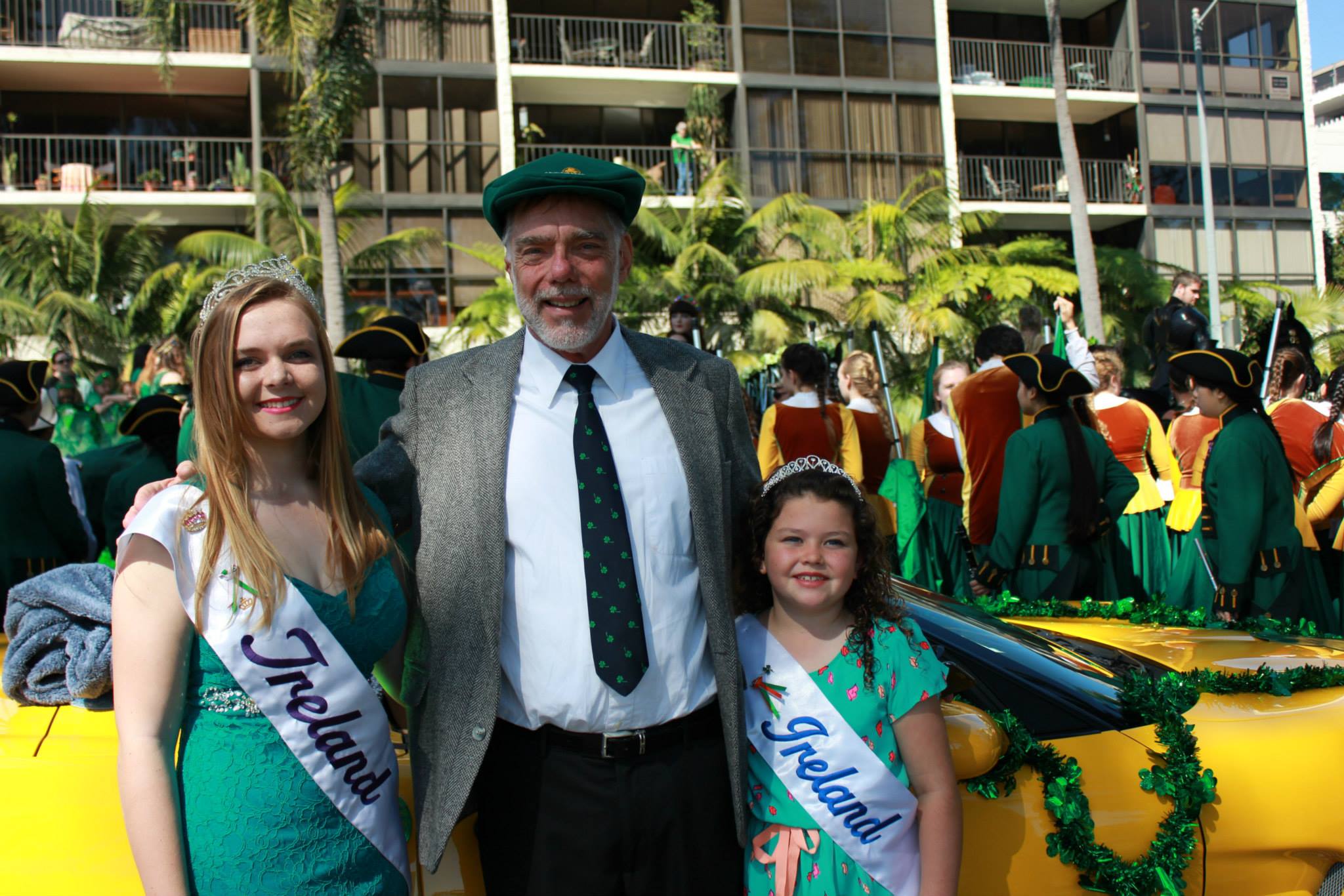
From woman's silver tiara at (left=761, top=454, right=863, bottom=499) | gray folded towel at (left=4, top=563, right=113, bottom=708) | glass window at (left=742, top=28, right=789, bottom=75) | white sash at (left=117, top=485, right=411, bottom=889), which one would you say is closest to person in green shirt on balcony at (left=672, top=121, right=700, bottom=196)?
glass window at (left=742, top=28, right=789, bottom=75)

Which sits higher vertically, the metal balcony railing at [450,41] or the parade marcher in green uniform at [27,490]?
the metal balcony railing at [450,41]

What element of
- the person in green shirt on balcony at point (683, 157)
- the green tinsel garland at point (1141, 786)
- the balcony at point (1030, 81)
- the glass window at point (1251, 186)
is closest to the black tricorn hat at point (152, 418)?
the green tinsel garland at point (1141, 786)

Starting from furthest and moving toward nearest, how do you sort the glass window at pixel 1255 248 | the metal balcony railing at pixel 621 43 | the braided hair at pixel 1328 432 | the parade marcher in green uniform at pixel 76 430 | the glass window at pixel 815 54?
the glass window at pixel 1255 248 < the glass window at pixel 815 54 < the metal balcony railing at pixel 621 43 < the parade marcher in green uniform at pixel 76 430 < the braided hair at pixel 1328 432

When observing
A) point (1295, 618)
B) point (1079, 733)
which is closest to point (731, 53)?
point (1295, 618)

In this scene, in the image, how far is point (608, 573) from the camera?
1950 mm

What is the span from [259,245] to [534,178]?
14563mm

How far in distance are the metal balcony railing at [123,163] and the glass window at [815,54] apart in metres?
10.5

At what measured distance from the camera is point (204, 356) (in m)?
1.82

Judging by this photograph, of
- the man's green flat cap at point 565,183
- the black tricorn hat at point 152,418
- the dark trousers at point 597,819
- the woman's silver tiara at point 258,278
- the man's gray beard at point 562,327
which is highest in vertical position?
the man's green flat cap at point 565,183

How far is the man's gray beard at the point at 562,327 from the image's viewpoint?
210 cm

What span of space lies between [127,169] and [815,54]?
42.9 ft

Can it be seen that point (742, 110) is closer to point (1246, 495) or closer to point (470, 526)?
point (1246, 495)

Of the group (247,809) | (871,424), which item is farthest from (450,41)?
(247,809)

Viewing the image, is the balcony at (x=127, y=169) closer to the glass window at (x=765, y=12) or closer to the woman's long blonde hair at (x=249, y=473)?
the glass window at (x=765, y=12)
